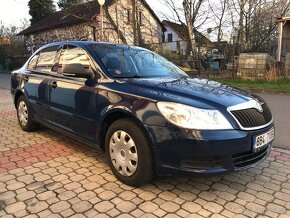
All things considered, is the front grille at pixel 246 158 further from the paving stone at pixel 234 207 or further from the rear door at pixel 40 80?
the rear door at pixel 40 80

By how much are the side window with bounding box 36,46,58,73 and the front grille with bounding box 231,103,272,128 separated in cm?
302

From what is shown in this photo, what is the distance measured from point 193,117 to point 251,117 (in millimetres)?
704

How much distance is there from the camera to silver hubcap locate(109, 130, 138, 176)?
3433 millimetres

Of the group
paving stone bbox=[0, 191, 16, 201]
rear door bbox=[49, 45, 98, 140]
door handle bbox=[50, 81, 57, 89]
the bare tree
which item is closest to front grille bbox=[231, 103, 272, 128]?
rear door bbox=[49, 45, 98, 140]

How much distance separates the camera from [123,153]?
3545 millimetres

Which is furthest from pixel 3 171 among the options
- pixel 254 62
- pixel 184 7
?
Result: pixel 184 7

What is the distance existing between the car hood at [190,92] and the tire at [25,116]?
265cm

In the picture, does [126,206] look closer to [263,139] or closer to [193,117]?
[193,117]

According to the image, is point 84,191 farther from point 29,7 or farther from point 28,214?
point 29,7

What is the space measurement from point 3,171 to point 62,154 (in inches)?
34.1

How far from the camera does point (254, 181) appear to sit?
12.4 feet

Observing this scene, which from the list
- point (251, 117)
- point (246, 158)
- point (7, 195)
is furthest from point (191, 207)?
point (7, 195)

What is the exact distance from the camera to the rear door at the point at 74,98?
3957 mm

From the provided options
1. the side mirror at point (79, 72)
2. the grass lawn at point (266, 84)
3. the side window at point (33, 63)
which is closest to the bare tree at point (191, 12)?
the grass lawn at point (266, 84)
